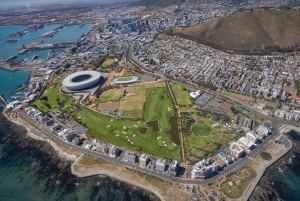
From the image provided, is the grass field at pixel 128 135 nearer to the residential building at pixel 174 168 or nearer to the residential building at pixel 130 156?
the residential building at pixel 130 156

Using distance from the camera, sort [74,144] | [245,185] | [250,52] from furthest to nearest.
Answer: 1. [250,52]
2. [74,144]
3. [245,185]

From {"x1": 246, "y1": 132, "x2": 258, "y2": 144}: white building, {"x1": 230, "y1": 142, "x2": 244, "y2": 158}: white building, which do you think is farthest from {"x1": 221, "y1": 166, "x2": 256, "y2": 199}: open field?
{"x1": 246, "y1": 132, "x2": 258, "y2": 144}: white building

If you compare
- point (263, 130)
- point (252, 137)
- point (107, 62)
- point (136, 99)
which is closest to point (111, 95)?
point (136, 99)

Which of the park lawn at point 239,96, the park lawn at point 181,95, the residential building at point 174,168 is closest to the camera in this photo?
the residential building at point 174,168

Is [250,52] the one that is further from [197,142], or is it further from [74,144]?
[74,144]

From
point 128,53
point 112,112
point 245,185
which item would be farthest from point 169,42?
point 245,185

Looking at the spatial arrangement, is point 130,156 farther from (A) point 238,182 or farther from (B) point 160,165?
(A) point 238,182

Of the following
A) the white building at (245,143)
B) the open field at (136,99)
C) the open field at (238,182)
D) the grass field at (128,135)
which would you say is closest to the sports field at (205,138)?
the white building at (245,143)
